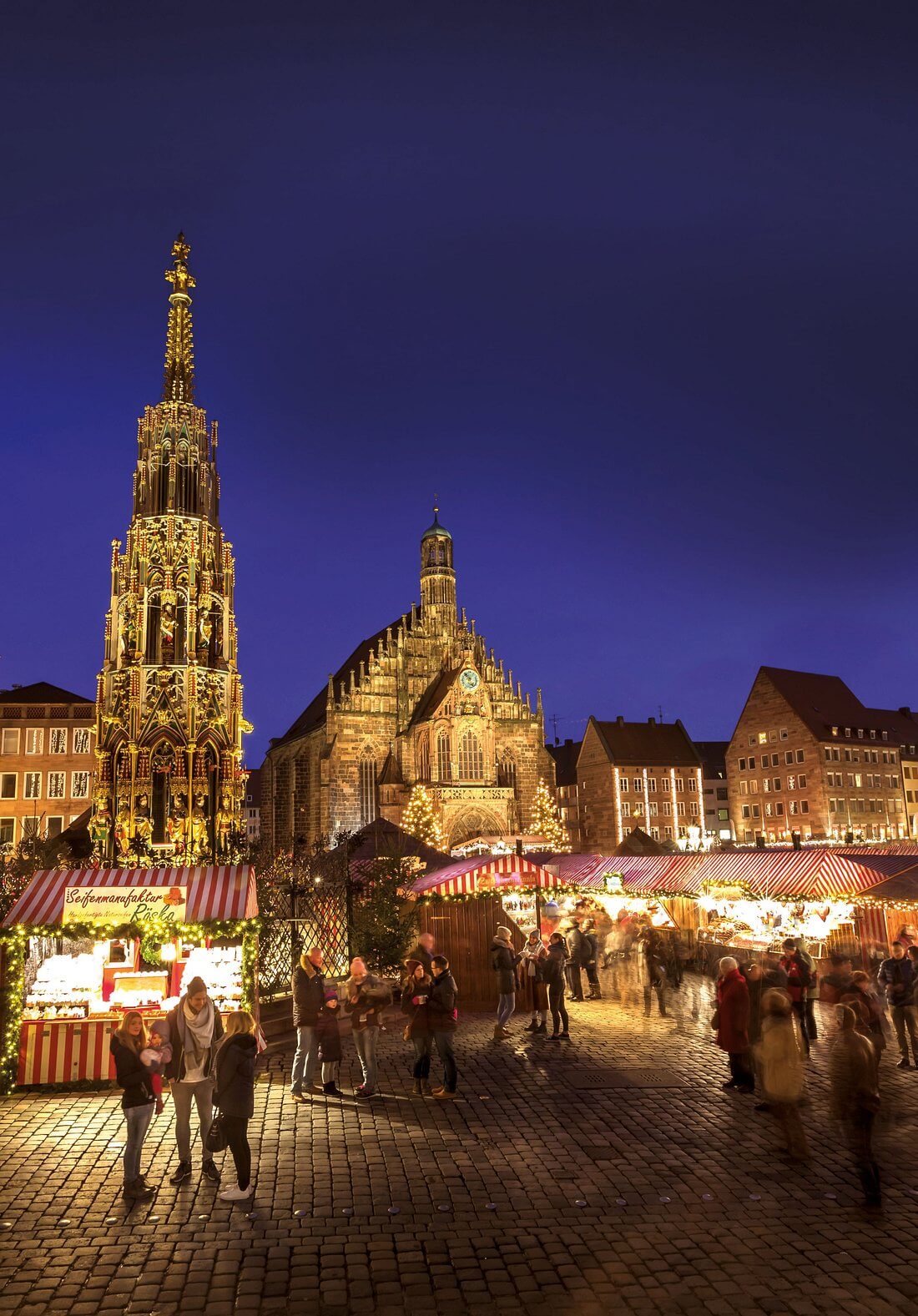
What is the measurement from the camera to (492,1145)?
915 cm

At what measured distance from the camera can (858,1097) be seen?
25.0ft

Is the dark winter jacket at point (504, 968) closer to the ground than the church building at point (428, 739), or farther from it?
closer to the ground

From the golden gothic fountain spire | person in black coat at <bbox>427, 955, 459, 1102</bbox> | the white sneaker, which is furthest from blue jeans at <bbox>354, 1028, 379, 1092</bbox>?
the golden gothic fountain spire

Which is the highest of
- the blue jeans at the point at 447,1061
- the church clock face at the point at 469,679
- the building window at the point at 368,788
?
the church clock face at the point at 469,679

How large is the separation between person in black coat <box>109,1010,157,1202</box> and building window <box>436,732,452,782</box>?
149ft

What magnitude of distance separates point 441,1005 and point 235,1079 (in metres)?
4.07

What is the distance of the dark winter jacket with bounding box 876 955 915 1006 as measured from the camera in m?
12.9

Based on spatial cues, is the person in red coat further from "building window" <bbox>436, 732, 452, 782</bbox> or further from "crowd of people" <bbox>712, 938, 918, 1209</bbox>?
"building window" <bbox>436, 732, 452, 782</bbox>

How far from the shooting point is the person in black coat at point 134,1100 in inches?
308

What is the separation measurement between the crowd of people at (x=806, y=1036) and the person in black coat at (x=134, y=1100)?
5.50 meters

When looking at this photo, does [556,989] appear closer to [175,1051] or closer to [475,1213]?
[475,1213]

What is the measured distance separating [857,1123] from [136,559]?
28.2 meters

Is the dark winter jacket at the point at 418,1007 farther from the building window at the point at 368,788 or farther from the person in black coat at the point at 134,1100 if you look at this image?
the building window at the point at 368,788

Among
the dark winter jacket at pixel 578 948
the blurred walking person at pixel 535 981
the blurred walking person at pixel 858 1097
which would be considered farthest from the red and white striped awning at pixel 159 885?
the dark winter jacket at pixel 578 948
